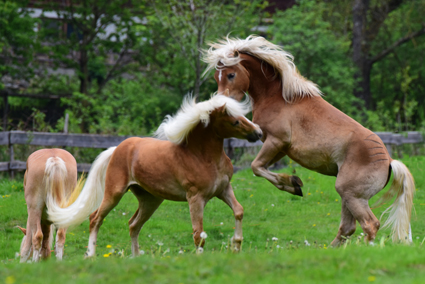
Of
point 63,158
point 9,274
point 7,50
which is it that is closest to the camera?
point 9,274

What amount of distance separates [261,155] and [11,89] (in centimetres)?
1934

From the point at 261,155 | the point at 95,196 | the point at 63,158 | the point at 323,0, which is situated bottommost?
the point at 95,196

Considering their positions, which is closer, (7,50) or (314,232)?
(314,232)

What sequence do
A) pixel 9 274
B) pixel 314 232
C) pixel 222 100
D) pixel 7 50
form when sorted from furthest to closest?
pixel 7 50 < pixel 314 232 < pixel 222 100 < pixel 9 274

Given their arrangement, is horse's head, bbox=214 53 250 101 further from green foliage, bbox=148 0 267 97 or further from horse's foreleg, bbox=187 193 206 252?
green foliage, bbox=148 0 267 97

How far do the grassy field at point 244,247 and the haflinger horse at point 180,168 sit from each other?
22.1 inches

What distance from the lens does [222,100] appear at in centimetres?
567

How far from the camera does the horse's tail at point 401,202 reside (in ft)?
19.1

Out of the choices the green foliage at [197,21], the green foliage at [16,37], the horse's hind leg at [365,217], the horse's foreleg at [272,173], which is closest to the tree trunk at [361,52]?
the green foliage at [197,21]

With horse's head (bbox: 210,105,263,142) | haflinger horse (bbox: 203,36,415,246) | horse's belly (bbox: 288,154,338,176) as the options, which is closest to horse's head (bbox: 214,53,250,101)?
haflinger horse (bbox: 203,36,415,246)

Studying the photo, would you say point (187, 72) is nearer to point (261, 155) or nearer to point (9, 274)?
point (261, 155)

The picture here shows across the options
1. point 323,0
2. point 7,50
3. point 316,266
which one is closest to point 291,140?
point 316,266

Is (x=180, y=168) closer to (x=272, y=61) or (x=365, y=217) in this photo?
(x=272, y=61)

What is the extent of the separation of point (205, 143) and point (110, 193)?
1518 mm
